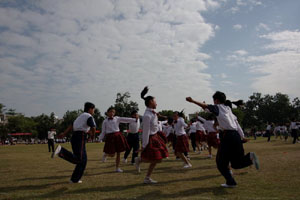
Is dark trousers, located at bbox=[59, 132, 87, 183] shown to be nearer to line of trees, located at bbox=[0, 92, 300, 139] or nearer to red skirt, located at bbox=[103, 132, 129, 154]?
red skirt, located at bbox=[103, 132, 129, 154]

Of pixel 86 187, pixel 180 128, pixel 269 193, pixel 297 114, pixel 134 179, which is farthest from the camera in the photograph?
pixel 297 114

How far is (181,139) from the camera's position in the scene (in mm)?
9609

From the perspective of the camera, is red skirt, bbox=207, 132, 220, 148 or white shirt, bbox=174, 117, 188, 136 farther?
red skirt, bbox=207, 132, 220, 148

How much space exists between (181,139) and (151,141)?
3.73m

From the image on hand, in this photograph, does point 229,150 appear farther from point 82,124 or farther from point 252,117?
point 252,117

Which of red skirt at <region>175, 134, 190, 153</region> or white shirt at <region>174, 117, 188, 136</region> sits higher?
white shirt at <region>174, 117, 188, 136</region>

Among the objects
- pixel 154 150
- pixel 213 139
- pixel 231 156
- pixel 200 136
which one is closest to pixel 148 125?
pixel 154 150

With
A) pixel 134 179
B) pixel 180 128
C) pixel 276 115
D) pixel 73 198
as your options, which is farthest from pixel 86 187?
pixel 276 115

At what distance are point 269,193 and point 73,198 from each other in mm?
4039

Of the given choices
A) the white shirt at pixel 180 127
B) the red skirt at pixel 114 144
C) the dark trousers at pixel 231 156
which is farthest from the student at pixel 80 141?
the white shirt at pixel 180 127

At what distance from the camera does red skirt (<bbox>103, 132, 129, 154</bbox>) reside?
8.67 meters

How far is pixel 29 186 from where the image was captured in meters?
6.19

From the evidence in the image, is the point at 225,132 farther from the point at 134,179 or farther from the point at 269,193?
the point at 134,179

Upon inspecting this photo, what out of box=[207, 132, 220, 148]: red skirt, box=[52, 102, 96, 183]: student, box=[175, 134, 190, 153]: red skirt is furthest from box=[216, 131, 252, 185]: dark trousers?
box=[207, 132, 220, 148]: red skirt
